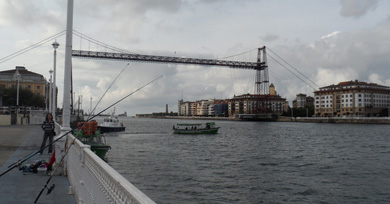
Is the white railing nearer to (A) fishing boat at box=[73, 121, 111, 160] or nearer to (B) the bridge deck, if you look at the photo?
(A) fishing boat at box=[73, 121, 111, 160]

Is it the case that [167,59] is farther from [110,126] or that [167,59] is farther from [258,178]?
[258,178]

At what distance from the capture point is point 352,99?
116 m

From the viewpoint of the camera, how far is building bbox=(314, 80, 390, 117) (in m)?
114

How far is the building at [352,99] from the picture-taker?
114188 mm

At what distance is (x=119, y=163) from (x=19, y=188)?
1372cm

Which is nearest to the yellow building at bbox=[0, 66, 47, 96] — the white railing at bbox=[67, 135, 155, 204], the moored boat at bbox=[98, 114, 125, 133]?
the moored boat at bbox=[98, 114, 125, 133]

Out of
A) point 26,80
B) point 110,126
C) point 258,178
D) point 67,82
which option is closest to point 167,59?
point 26,80

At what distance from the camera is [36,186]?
659 centimetres

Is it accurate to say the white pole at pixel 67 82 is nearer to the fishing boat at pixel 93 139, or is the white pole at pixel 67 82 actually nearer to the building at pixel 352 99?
the fishing boat at pixel 93 139

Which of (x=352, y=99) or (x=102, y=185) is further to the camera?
(x=352, y=99)

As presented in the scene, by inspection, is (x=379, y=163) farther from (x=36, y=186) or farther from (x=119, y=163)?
(x=36, y=186)

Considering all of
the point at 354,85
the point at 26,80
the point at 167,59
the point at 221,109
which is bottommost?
the point at 221,109

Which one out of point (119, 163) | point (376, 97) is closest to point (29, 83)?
point (119, 163)

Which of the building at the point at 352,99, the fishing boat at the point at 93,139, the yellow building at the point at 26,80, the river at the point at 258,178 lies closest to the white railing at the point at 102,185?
the river at the point at 258,178
